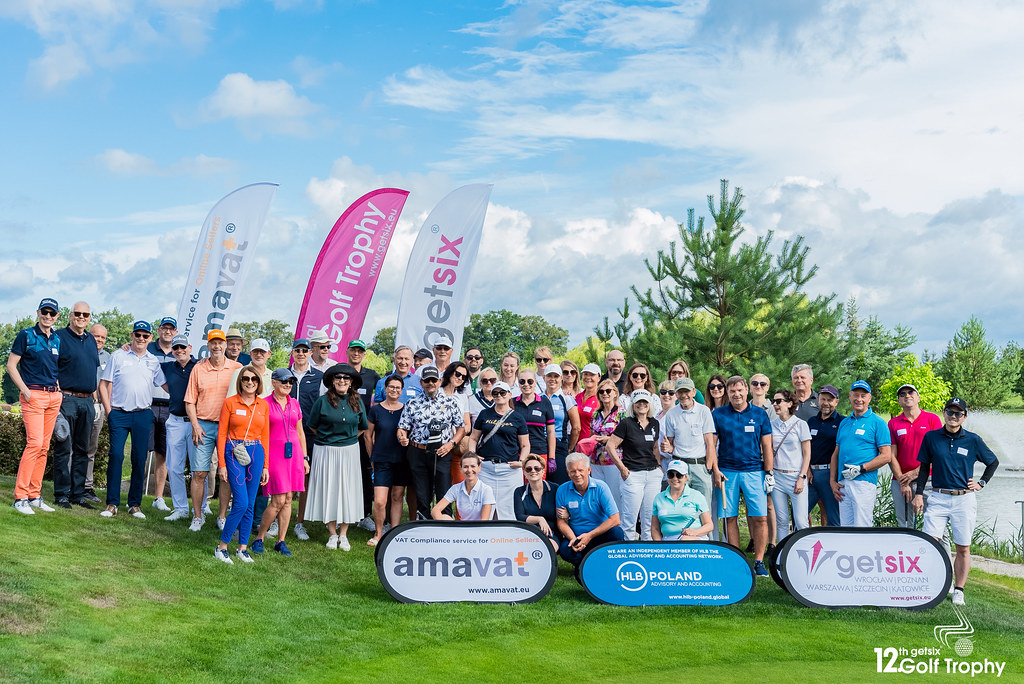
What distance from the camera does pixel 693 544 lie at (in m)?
7.12

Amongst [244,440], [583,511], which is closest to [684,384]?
[583,511]

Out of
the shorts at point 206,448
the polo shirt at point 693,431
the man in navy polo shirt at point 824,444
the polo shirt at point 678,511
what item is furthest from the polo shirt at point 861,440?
the shorts at point 206,448

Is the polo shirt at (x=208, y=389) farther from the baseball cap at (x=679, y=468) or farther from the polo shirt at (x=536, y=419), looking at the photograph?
the baseball cap at (x=679, y=468)

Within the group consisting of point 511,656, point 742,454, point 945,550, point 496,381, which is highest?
A: point 496,381

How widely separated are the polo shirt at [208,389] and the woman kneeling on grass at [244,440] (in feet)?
1.78

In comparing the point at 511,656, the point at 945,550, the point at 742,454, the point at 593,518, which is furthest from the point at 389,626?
the point at 945,550

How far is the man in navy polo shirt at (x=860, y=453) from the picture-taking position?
8039mm

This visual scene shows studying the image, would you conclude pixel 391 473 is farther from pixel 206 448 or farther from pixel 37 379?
pixel 37 379

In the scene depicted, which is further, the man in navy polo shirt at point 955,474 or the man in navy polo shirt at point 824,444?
the man in navy polo shirt at point 824,444

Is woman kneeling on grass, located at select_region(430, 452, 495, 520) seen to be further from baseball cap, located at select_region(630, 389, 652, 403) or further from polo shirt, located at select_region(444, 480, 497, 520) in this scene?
baseball cap, located at select_region(630, 389, 652, 403)

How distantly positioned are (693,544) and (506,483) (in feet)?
6.22

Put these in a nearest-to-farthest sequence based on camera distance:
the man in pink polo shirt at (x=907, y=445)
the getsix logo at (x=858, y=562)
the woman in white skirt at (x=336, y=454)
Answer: the getsix logo at (x=858, y=562) < the woman in white skirt at (x=336, y=454) < the man in pink polo shirt at (x=907, y=445)

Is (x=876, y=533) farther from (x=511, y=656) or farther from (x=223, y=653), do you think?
(x=223, y=653)

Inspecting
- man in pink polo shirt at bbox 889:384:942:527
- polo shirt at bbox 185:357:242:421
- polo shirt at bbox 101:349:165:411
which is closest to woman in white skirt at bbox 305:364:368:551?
polo shirt at bbox 185:357:242:421
